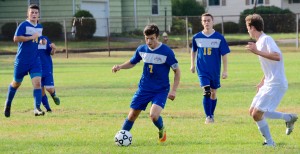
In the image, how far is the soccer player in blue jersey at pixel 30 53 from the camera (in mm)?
14922

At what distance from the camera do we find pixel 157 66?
11.4 metres

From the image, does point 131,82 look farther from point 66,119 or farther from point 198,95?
point 66,119

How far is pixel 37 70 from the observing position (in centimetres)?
1530

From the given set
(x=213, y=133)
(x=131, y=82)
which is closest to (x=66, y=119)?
(x=213, y=133)

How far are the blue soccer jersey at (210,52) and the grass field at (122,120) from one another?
0.90 metres

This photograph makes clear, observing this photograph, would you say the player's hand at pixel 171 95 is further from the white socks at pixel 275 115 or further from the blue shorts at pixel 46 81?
the blue shorts at pixel 46 81

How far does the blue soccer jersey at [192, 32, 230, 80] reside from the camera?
14.5m

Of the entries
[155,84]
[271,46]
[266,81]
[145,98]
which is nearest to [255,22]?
[271,46]

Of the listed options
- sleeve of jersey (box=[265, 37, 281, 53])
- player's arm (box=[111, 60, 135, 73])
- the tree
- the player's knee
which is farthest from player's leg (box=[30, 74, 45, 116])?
the tree

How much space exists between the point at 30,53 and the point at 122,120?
2309 mm

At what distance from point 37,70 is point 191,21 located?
43.5 m

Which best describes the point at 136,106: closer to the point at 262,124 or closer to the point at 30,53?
the point at 262,124

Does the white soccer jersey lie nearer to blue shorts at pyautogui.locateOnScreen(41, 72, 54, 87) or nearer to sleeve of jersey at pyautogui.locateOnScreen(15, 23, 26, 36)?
sleeve of jersey at pyautogui.locateOnScreen(15, 23, 26, 36)

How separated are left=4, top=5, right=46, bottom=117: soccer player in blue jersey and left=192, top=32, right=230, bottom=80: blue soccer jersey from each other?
121 inches
